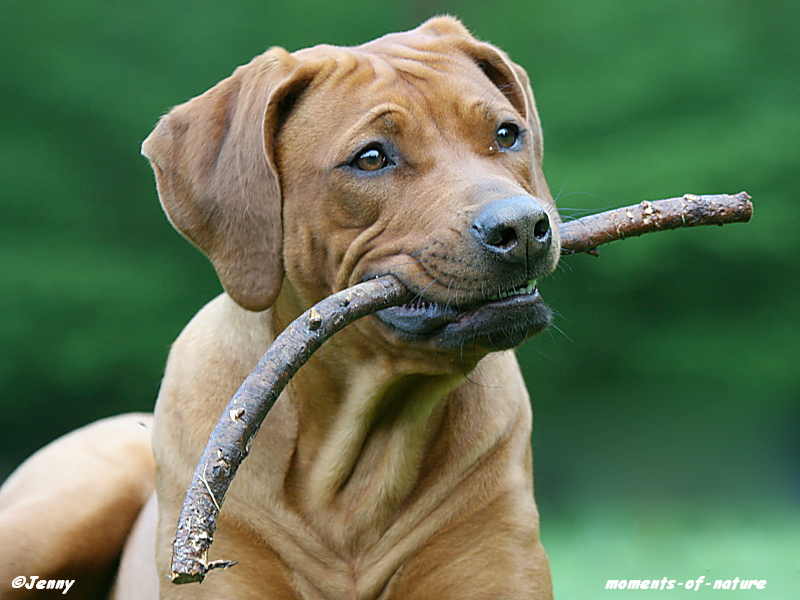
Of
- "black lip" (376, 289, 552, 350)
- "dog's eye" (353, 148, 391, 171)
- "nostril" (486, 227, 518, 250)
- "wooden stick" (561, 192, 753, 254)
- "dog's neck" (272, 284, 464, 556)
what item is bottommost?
"dog's neck" (272, 284, 464, 556)

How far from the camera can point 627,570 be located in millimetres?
4949

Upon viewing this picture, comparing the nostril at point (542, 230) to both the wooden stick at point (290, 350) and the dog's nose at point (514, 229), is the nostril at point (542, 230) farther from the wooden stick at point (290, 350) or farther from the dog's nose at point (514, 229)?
the wooden stick at point (290, 350)

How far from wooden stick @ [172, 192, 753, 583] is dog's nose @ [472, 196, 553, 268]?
0.31m

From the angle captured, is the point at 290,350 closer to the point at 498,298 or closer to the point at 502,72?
the point at 498,298

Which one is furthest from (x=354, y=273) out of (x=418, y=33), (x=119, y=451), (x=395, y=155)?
(x=119, y=451)

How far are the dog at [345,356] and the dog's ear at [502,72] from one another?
0.70 feet

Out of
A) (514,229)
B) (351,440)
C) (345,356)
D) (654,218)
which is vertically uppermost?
(514,229)

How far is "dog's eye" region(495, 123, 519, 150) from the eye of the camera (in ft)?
10.5

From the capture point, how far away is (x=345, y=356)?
312cm

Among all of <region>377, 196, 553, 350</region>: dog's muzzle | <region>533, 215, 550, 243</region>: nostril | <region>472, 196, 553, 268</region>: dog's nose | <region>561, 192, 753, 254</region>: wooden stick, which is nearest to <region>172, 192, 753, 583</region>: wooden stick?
<region>561, 192, 753, 254</region>: wooden stick

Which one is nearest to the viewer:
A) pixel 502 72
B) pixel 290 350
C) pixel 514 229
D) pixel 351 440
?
pixel 290 350

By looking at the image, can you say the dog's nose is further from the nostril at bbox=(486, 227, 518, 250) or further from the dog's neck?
the dog's neck

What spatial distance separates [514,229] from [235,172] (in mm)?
961

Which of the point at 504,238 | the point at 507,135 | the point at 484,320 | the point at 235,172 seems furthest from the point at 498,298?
the point at 235,172
